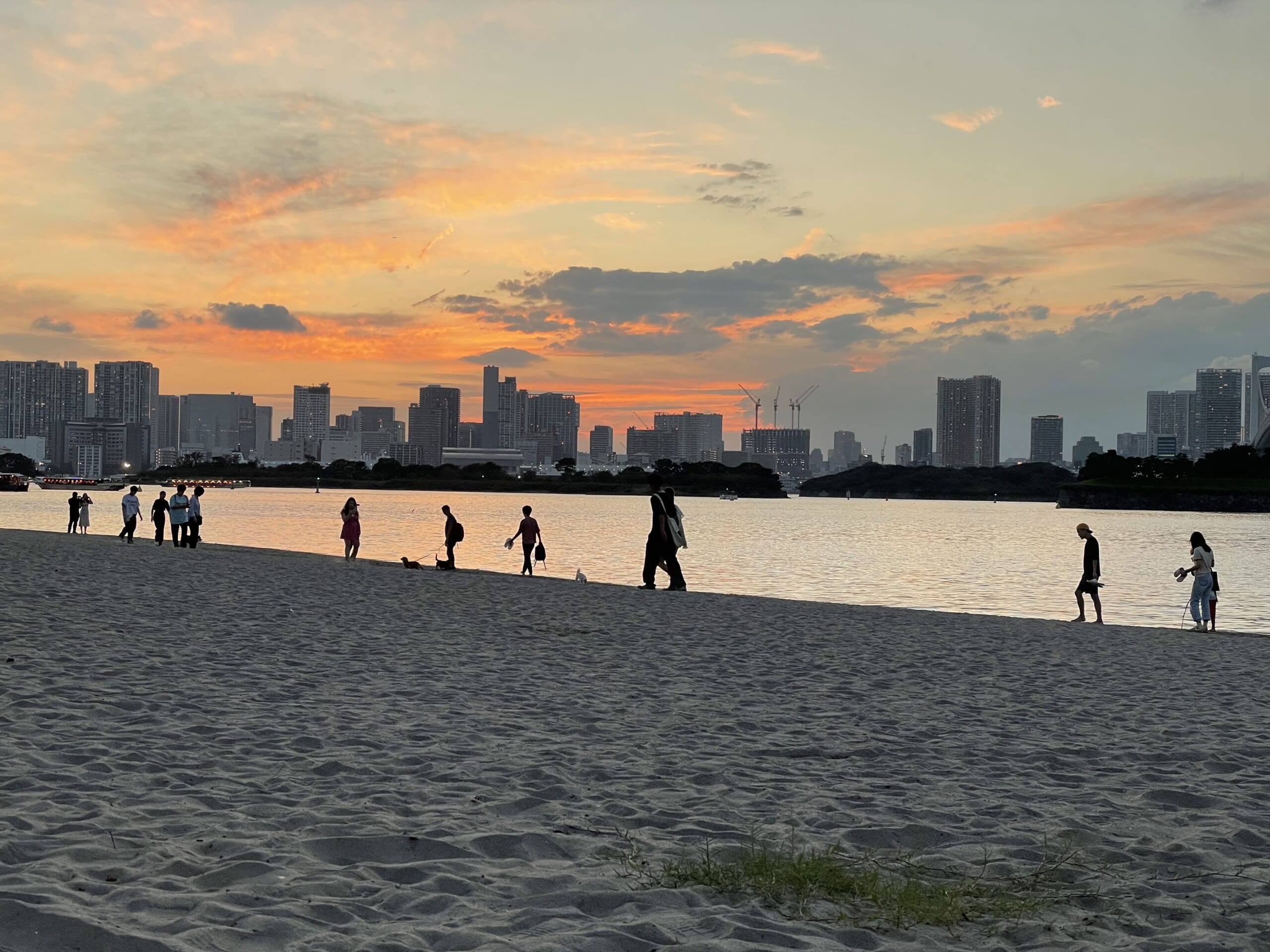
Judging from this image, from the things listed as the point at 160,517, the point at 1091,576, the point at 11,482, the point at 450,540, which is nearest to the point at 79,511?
the point at 160,517

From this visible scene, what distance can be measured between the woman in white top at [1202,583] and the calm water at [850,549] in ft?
16.4

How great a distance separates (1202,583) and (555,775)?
17022mm

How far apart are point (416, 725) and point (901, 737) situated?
4.07 meters

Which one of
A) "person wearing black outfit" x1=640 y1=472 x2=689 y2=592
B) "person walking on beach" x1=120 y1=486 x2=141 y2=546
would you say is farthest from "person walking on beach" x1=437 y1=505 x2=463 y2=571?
"person walking on beach" x1=120 y1=486 x2=141 y2=546

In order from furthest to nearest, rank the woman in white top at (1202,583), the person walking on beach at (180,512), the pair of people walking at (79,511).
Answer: the pair of people walking at (79,511) < the person walking on beach at (180,512) < the woman in white top at (1202,583)

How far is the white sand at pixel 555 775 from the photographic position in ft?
15.3

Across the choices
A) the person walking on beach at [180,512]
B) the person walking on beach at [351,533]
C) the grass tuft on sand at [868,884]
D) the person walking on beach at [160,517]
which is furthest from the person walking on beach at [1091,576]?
the person walking on beach at [160,517]

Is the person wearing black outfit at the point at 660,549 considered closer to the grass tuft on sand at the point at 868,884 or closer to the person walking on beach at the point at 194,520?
the grass tuft on sand at the point at 868,884

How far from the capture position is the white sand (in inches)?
183

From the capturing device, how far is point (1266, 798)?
7109 mm

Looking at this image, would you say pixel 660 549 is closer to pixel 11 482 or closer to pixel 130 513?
pixel 130 513

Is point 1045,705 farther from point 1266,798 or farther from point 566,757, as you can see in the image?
point 566,757

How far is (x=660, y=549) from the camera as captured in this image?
23.0m

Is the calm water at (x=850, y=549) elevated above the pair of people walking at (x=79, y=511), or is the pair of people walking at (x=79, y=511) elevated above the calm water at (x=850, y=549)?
the pair of people walking at (x=79, y=511)
